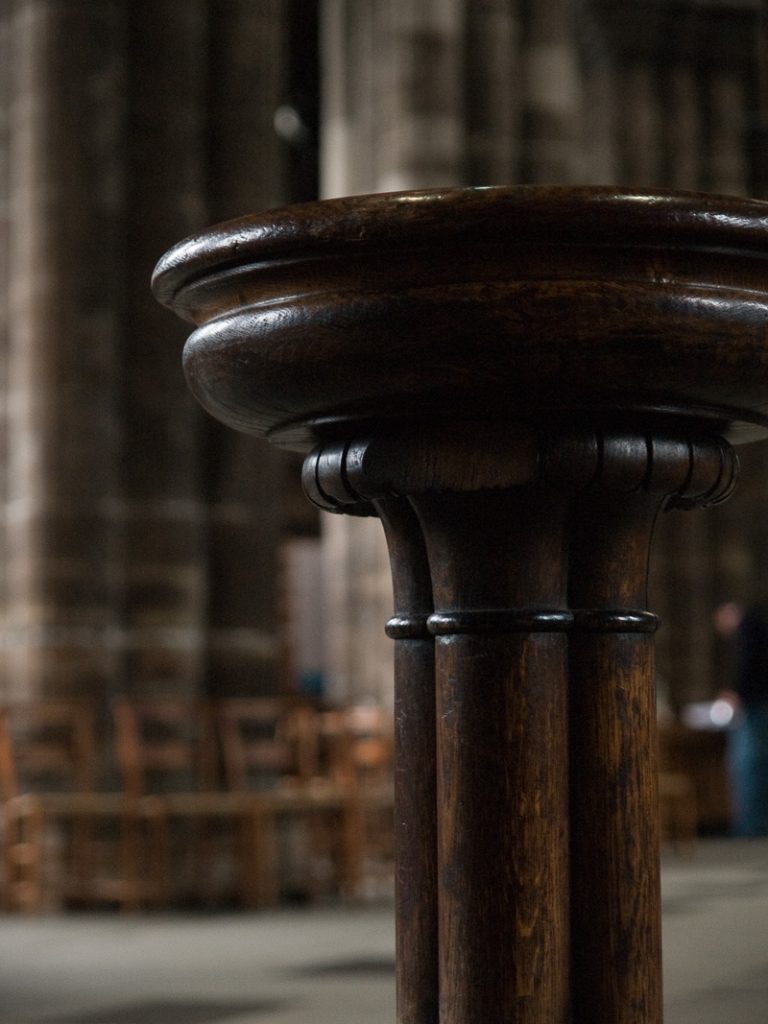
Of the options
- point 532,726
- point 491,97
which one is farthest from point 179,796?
point 532,726

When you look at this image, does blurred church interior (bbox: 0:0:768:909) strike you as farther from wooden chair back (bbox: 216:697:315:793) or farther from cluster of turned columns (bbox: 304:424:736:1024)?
cluster of turned columns (bbox: 304:424:736:1024)

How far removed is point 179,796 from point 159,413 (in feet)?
4.96

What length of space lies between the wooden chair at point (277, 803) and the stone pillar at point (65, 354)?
562mm

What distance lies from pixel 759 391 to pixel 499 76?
7933 millimetres

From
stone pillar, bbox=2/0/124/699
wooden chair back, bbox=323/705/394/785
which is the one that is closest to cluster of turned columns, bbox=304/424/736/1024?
stone pillar, bbox=2/0/124/699

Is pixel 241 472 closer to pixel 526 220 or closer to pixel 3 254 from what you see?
pixel 3 254

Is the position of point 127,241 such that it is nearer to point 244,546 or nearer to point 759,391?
point 244,546

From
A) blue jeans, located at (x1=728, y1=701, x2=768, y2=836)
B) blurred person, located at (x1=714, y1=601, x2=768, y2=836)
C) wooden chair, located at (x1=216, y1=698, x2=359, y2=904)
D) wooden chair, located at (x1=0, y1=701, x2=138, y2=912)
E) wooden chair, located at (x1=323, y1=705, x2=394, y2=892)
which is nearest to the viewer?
wooden chair, located at (x1=0, y1=701, x2=138, y2=912)

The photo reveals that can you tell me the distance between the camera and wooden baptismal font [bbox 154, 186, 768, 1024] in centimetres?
120

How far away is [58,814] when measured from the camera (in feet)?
19.9

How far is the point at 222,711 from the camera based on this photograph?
6.38 m

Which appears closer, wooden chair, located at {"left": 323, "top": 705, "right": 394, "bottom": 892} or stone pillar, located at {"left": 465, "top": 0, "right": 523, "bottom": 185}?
wooden chair, located at {"left": 323, "top": 705, "right": 394, "bottom": 892}

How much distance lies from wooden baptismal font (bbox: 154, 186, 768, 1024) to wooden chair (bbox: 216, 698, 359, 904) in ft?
16.2

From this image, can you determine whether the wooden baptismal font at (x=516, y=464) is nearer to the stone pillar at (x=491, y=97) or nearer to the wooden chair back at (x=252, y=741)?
the wooden chair back at (x=252, y=741)
